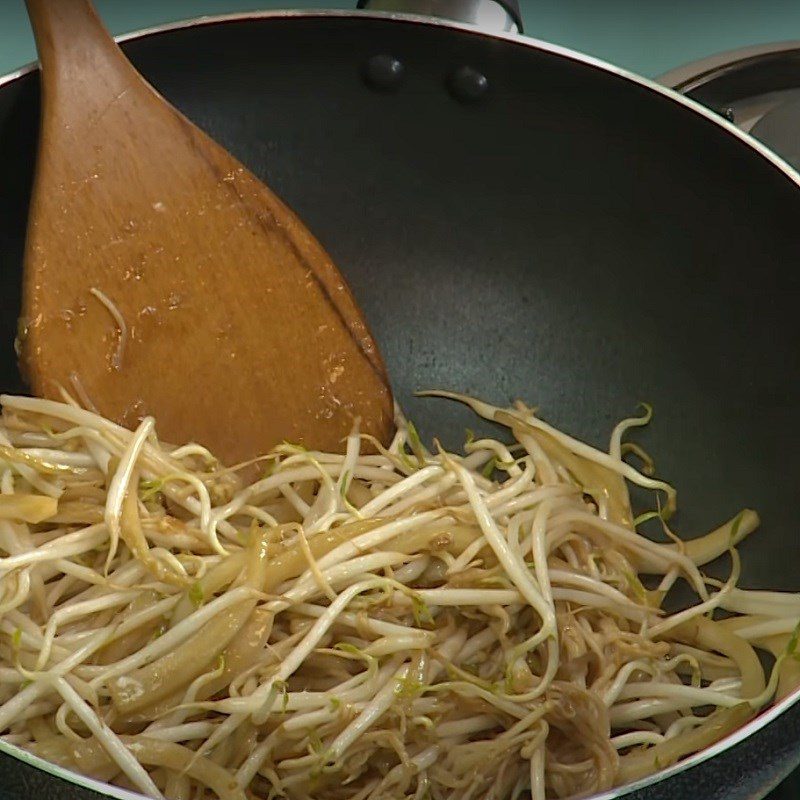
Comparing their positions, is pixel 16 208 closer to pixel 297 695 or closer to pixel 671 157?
pixel 297 695

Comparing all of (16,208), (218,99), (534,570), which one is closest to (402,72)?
(218,99)

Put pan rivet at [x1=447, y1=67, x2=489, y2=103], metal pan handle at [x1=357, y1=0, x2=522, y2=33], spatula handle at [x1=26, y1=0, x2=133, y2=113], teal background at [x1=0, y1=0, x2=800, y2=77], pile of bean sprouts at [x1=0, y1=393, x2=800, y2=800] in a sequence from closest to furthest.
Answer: pile of bean sprouts at [x1=0, y1=393, x2=800, y2=800], spatula handle at [x1=26, y1=0, x2=133, y2=113], pan rivet at [x1=447, y1=67, x2=489, y2=103], metal pan handle at [x1=357, y1=0, x2=522, y2=33], teal background at [x1=0, y1=0, x2=800, y2=77]

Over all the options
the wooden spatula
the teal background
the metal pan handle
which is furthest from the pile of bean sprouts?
the teal background

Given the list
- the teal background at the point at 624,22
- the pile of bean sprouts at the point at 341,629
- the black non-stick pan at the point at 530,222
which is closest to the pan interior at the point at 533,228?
the black non-stick pan at the point at 530,222

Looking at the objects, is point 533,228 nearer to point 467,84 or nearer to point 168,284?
point 467,84

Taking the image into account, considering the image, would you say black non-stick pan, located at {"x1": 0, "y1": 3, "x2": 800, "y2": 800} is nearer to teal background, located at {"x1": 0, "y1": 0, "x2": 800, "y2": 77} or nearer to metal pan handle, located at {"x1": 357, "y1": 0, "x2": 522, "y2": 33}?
metal pan handle, located at {"x1": 357, "y1": 0, "x2": 522, "y2": 33}

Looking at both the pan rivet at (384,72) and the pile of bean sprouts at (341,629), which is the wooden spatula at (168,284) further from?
the pan rivet at (384,72)
